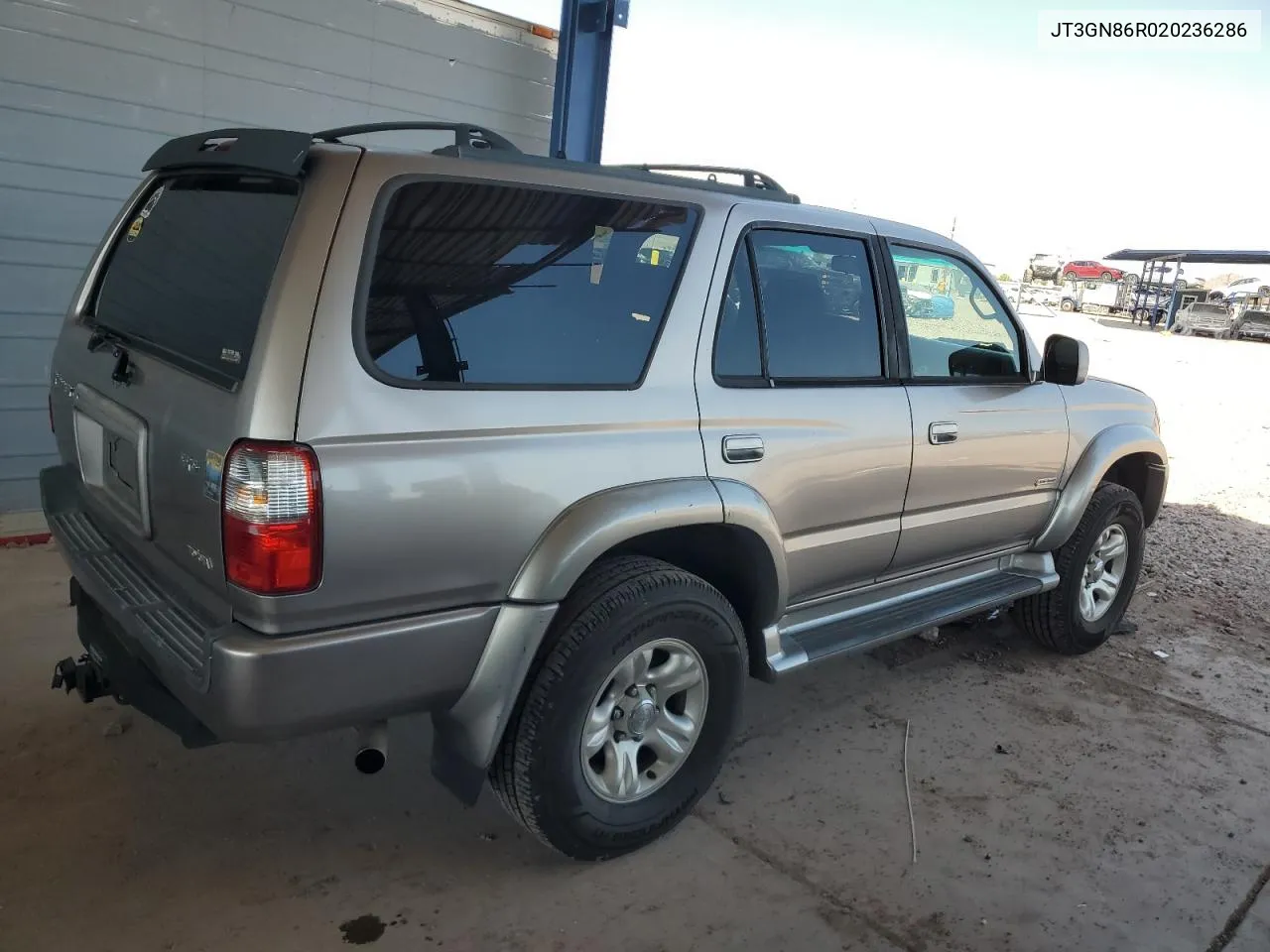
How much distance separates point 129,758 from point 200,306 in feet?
5.40

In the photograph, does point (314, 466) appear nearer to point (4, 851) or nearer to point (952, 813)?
point (4, 851)

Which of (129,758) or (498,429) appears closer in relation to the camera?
(498,429)

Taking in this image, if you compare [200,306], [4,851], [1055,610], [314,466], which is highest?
[200,306]

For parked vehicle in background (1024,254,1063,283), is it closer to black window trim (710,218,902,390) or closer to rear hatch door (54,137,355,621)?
black window trim (710,218,902,390)

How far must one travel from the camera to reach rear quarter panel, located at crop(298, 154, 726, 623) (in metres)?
2.10

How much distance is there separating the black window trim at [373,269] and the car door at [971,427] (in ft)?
4.00

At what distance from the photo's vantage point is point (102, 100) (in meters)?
5.16

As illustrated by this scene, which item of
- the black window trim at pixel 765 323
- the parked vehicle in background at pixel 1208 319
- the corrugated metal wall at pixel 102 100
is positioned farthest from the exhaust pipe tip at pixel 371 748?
the parked vehicle in background at pixel 1208 319

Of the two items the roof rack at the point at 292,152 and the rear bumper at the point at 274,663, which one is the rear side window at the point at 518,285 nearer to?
the roof rack at the point at 292,152

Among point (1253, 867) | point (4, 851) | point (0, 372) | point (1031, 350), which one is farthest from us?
point (0, 372)

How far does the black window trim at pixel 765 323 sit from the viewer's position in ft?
9.54

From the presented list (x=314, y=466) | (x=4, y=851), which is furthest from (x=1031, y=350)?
(x=4, y=851)

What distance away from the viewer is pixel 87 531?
2.81 m

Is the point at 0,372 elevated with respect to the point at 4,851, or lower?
elevated
